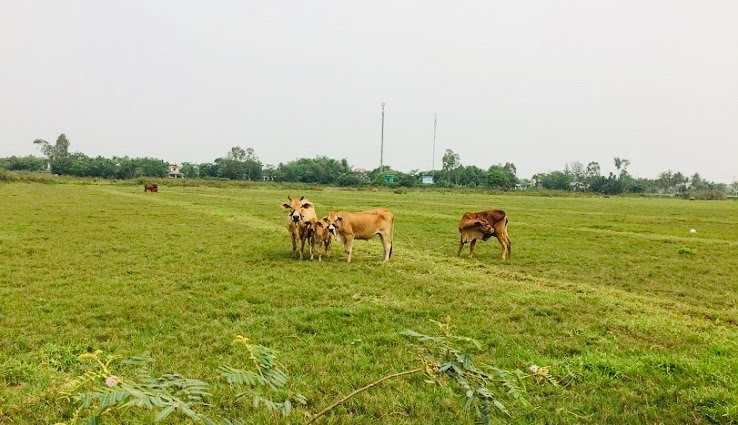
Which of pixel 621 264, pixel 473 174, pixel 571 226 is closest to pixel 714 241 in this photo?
pixel 571 226

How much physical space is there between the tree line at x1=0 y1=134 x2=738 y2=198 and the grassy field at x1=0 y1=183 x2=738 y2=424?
293 feet

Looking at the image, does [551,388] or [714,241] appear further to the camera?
[714,241]

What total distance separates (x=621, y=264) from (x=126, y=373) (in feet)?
37.8

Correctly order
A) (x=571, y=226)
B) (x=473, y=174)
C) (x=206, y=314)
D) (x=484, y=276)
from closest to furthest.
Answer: (x=206, y=314) < (x=484, y=276) < (x=571, y=226) < (x=473, y=174)

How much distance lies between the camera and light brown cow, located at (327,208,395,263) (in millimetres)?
11516

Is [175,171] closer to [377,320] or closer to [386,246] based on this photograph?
[386,246]

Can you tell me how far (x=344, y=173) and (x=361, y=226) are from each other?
10299 centimetres

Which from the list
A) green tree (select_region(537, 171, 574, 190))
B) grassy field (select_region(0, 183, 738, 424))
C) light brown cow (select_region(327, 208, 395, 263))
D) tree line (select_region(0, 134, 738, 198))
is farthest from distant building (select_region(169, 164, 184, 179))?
light brown cow (select_region(327, 208, 395, 263))

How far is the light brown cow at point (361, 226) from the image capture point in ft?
37.8

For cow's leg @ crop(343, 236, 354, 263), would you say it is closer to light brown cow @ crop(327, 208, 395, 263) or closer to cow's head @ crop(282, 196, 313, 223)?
light brown cow @ crop(327, 208, 395, 263)

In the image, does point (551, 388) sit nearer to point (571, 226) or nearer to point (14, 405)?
point (14, 405)

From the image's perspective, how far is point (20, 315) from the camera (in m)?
6.41

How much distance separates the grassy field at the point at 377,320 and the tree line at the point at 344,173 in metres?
89.3

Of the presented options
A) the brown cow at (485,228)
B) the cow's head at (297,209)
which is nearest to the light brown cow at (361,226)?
the cow's head at (297,209)
